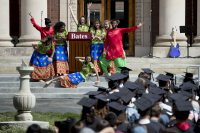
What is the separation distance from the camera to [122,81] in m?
16.5

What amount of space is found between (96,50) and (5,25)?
6476 millimetres

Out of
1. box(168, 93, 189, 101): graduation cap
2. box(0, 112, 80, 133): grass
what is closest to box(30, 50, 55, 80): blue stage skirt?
box(0, 112, 80, 133): grass

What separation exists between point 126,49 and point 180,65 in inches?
244

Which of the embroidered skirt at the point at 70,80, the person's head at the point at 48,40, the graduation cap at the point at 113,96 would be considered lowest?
the embroidered skirt at the point at 70,80

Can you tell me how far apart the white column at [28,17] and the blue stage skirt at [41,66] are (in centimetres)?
612

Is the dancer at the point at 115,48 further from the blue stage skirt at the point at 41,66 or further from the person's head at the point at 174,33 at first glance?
the person's head at the point at 174,33

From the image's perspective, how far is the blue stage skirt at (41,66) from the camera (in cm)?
2488

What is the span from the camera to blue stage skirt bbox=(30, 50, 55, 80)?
24.9 m

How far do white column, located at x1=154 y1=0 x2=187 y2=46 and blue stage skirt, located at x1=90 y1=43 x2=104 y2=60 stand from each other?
6.33m

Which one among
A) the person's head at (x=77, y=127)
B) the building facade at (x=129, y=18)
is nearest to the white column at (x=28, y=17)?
the building facade at (x=129, y=18)

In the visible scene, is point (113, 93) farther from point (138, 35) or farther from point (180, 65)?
point (138, 35)

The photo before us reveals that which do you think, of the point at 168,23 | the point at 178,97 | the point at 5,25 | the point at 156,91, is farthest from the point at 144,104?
the point at 168,23

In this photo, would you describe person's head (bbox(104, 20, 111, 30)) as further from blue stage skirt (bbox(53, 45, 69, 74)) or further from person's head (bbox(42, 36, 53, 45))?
person's head (bbox(42, 36, 53, 45))

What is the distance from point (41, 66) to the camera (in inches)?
985
